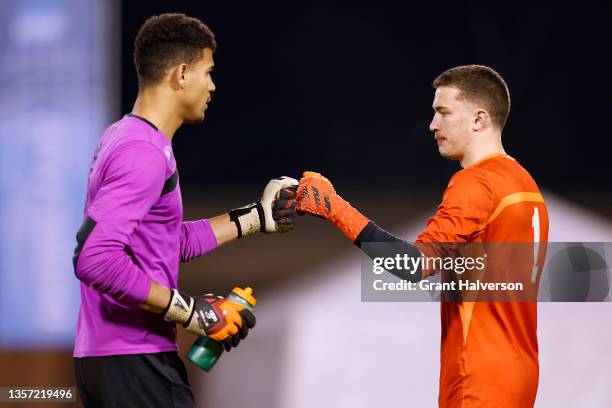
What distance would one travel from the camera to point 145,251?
1.71 m

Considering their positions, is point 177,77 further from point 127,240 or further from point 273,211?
point 273,211

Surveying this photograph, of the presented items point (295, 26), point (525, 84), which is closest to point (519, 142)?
point (525, 84)

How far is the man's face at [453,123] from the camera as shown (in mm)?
2160

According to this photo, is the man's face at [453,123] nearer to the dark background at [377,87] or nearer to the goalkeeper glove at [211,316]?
the goalkeeper glove at [211,316]

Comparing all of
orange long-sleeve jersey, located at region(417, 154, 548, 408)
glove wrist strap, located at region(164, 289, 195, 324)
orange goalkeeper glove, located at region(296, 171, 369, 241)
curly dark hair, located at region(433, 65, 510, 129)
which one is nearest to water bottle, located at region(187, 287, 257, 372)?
glove wrist strap, located at region(164, 289, 195, 324)

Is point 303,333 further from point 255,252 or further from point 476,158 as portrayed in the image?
point 476,158

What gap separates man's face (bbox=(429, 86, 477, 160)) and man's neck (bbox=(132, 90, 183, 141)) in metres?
0.74

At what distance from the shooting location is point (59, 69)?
11.2ft

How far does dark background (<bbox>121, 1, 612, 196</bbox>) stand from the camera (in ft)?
11.3

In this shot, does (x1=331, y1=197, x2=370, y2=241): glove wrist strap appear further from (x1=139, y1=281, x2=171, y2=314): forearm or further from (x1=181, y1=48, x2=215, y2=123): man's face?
(x1=139, y1=281, x2=171, y2=314): forearm

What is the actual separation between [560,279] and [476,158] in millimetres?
1366

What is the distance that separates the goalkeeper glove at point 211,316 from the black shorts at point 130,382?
0.11 m

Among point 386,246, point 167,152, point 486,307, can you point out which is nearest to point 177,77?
point 167,152

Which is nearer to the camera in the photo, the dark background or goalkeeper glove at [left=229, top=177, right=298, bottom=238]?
goalkeeper glove at [left=229, top=177, right=298, bottom=238]
